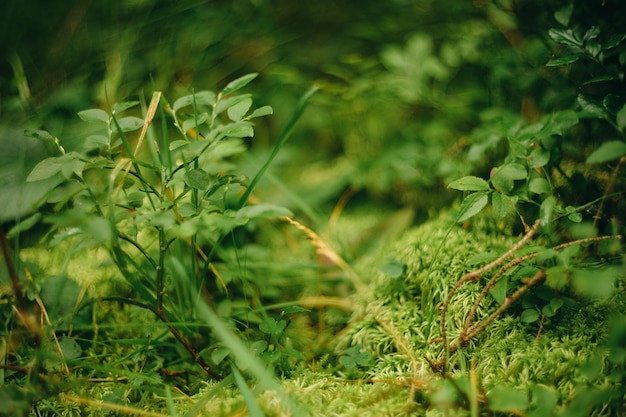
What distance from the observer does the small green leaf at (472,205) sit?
111cm

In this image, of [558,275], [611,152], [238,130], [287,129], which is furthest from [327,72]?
[558,275]

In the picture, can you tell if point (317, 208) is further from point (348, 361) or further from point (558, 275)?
point (558, 275)

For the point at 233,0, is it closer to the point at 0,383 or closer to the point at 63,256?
the point at 63,256

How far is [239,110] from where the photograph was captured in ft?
3.63

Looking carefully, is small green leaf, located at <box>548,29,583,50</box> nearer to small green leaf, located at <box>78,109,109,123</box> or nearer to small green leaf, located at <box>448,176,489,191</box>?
small green leaf, located at <box>448,176,489,191</box>

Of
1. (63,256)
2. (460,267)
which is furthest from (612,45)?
(63,256)

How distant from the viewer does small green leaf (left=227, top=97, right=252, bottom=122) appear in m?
1.09

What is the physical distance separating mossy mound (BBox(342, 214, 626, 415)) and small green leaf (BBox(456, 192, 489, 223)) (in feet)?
0.23

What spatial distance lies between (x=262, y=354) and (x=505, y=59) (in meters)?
1.46

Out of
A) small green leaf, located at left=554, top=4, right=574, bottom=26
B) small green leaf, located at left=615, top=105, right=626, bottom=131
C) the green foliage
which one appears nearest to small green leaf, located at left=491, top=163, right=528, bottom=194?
the green foliage

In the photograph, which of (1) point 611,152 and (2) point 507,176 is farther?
(2) point 507,176

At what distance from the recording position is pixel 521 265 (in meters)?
1.11

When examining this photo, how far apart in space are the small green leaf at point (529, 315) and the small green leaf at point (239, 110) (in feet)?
2.95

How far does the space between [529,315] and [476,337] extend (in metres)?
0.15
